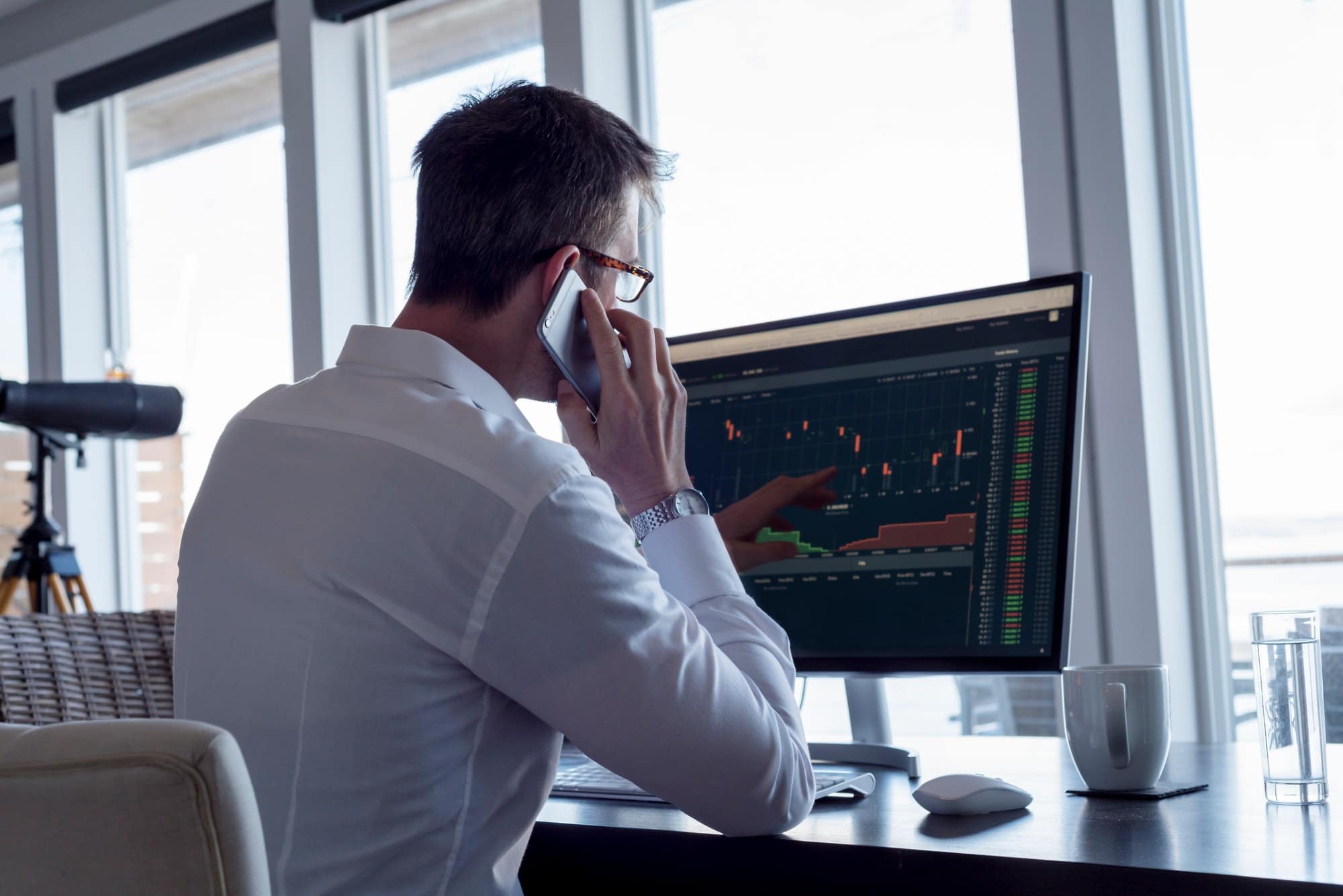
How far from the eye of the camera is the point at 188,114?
13.1ft

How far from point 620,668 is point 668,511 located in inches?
11.3

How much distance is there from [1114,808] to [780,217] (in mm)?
1798

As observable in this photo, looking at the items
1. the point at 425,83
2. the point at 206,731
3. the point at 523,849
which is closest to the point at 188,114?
the point at 425,83

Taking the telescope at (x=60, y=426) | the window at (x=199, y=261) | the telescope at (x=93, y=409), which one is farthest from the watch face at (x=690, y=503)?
the window at (x=199, y=261)

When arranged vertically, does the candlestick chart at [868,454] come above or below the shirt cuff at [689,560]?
above

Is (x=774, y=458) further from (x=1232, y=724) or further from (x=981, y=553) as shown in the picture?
(x=1232, y=724)

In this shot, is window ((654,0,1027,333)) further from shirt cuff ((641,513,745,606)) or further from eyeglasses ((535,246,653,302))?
shirt cuff ((641,513,745,606))

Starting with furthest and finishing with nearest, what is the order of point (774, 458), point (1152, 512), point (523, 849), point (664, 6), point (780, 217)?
1. point (664, 6)
2. point (780, 217)
3. point (1152, 512)
4. point (774, 458)
5. point (523, 849)

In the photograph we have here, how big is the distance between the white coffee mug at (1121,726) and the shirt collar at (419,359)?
0.58 meters

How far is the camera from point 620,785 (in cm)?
135

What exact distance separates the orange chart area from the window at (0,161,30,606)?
363cm

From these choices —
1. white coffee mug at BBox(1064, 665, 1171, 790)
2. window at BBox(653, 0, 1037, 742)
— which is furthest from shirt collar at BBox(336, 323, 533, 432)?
window at BBox(653, 0, 1037, 742)

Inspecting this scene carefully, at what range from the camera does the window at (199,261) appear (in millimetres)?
3717

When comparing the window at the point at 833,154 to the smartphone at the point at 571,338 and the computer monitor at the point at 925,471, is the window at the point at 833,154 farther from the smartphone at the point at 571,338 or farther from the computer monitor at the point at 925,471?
the smartphone at the point at 571,338
